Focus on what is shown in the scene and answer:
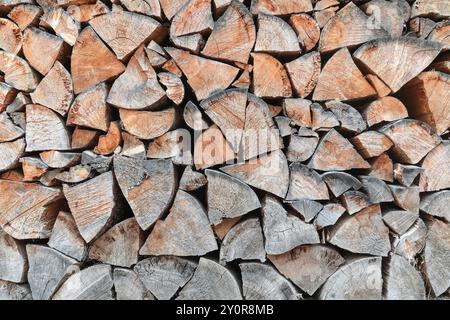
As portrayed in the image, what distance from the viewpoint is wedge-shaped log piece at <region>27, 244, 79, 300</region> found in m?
1.69

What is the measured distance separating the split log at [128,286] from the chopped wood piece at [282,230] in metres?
0.57

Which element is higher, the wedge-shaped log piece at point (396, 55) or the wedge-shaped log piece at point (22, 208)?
the wedge-shaped log piece at point (396, 55)

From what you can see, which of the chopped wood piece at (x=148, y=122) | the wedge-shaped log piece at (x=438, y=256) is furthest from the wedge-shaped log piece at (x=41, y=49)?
the wedge-shaped log piece at (x=438, y=256)

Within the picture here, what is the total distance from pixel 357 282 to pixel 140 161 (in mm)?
1059

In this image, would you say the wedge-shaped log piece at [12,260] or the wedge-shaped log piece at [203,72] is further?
the wedge-shaped log piece at [12,260]

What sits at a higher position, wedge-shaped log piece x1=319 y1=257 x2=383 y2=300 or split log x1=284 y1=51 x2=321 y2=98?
split log x1=284 y1=51 x2=321 y2=98

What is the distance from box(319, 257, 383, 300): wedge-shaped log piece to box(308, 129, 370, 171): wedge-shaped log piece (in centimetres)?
42

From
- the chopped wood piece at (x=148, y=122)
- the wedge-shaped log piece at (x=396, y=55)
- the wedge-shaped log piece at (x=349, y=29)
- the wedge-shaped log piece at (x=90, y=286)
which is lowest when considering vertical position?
the wedge-shaped log piece at (x=90, y=286)

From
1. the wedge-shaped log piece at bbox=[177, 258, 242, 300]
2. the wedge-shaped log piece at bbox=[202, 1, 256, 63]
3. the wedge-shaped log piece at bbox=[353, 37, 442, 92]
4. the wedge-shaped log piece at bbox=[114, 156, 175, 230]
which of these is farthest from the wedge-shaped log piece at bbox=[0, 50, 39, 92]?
the wedge-shaped log piece at bbox=[353, 37, 442, 92]

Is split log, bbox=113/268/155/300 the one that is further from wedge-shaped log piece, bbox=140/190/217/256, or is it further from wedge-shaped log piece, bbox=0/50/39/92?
wedge-shaped log piece, bbox=0/50/39/92

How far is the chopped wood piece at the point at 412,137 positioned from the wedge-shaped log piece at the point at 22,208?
1.49 meters

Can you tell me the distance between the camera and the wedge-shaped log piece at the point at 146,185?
Result: 5.29ft

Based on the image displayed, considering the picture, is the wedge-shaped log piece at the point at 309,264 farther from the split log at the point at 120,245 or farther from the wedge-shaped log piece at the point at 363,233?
the split log at the point at 120,245

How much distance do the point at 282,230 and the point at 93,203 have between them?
Result: 810 mm
